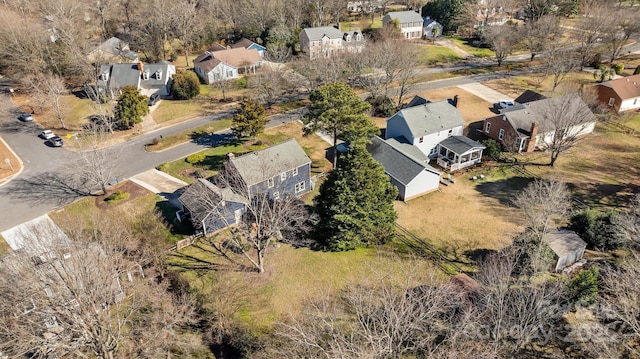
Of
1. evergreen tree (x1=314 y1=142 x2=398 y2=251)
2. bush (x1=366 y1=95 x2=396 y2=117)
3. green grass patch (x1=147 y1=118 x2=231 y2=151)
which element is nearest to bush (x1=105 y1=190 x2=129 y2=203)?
green grass patch (x1=147 y1=118 x2=231 y2=151)

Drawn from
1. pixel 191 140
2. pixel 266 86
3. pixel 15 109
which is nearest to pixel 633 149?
pixel 266 86

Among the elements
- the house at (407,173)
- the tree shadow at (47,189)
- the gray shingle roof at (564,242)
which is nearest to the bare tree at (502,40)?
the house at (407,173)

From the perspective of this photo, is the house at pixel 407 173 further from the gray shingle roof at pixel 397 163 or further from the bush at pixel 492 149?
the bush at pixel 492 149

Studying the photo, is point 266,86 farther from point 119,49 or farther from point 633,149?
point 633,149

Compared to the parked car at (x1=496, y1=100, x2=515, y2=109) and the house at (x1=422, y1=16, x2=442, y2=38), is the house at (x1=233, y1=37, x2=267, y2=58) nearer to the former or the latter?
the house at (x1=422, y1=16, x2=442, y2=38)

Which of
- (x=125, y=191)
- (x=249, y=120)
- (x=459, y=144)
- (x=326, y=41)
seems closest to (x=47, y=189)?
(x=125, y=191)

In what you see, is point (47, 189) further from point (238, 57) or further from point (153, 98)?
point (238, 57)
